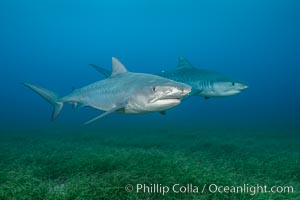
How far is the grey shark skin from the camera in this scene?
5367 mm

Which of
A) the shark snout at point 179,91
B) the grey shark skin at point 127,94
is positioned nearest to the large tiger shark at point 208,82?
the grey shark skin at point 127,94

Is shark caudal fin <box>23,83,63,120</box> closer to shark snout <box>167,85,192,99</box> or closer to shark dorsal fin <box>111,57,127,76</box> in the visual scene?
shark dorsal fin <box>111,57,127,76</box>

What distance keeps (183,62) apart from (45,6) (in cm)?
10349

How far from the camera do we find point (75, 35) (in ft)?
579

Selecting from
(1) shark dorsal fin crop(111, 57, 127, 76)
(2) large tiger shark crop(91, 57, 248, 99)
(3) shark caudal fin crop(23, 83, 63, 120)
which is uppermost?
(2) large tiger shark crop(91, 57, 248, 99)

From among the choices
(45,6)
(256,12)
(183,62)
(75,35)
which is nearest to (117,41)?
(75,35)

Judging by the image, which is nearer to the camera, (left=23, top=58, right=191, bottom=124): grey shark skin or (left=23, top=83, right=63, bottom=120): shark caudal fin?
(left=23, top=58, right=191, bottom=124): grey shark skin

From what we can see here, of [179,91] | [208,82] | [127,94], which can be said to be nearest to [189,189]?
[179,91]

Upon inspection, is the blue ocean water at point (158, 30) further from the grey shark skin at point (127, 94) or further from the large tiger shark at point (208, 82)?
the grey shark skin at point (127, 94)

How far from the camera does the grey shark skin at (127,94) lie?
537 cm

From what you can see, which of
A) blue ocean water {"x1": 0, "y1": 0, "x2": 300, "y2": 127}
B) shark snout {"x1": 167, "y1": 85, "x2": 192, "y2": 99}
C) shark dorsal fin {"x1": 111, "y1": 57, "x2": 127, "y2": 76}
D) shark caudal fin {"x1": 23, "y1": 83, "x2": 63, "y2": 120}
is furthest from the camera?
blue ocean water {"x1": 0, "y1": 0, "x2": 300, "y2": 127}

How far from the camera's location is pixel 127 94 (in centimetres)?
623

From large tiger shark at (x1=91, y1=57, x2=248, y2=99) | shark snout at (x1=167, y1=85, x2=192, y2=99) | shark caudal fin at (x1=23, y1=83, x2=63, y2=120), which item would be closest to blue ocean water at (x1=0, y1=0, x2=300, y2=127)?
large tiger shark at (x1=91, y1=57, x2=248, y2=99)

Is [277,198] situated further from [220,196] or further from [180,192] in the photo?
[180,192]
